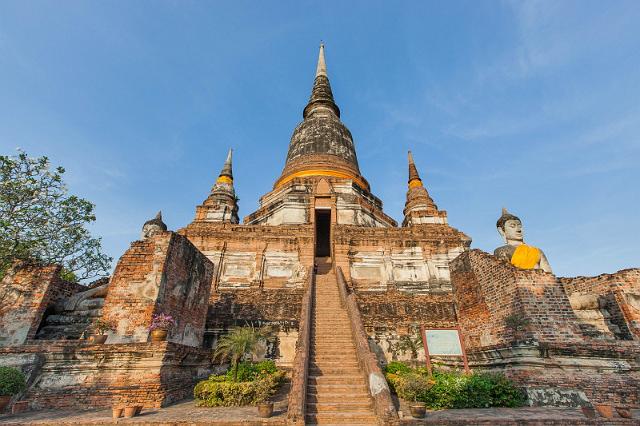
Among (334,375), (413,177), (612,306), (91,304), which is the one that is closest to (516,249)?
(612,306)

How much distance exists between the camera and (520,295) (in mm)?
8789

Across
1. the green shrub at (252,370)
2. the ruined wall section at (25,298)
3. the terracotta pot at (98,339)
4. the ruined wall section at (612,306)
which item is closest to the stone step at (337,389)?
the green shrub at (252,370)

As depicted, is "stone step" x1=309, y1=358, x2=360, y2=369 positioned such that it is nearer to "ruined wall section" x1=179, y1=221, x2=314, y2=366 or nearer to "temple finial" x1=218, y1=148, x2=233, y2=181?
"ruined wall section" x1=179, y1=221, x2=314, y2=366

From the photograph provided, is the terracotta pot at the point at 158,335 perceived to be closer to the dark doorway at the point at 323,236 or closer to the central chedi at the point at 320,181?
the central chedi at the point at 320,181

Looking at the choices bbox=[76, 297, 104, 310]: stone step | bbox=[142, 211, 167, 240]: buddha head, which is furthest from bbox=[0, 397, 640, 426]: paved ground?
bbox=[142, 211, 167, 240]: buddha head

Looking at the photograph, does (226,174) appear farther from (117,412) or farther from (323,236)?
(117,412)

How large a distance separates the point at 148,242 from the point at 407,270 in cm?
1175

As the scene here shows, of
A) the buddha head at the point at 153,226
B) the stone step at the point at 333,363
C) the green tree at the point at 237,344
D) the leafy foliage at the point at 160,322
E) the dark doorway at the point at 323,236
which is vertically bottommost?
the stone step at the point at 333,363

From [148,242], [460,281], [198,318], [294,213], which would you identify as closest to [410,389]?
[460,281]

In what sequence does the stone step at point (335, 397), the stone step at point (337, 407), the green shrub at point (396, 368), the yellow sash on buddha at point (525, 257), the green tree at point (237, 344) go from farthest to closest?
the green shrub at point (396, 368) < the yellow sash on buddha at point (525, 257) < the green tree at point (237, 344) < the stone step at point (335, 397) < the stone step at point (337, 407)

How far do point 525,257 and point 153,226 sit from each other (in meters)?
13.6

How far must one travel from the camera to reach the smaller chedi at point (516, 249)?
32.3 ft

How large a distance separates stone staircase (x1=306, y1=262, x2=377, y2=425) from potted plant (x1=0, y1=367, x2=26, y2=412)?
18.7 feet

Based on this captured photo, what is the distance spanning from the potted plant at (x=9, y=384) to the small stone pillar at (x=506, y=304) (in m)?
11.0
